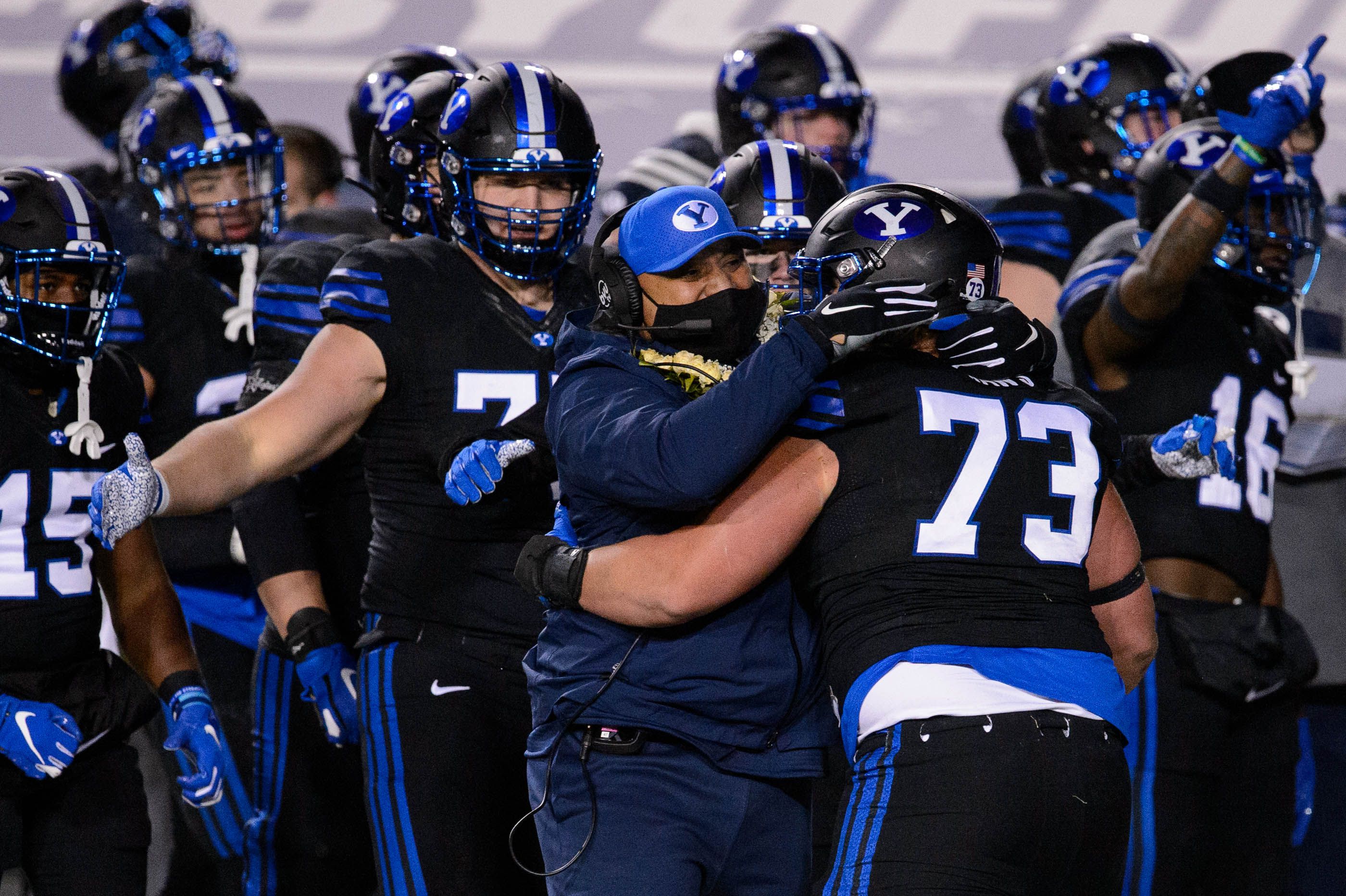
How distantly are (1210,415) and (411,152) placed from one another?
1888 mm

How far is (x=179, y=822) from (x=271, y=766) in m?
0.56

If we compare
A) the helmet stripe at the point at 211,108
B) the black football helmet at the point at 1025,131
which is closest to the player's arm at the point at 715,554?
the helmet stripe at the point at 211,108

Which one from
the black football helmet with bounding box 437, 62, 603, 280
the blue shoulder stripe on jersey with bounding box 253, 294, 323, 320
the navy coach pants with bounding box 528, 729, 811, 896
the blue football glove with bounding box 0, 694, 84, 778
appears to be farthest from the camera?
the blue shoulder stripe on jersey with bounding box 253, 294, 323, 320

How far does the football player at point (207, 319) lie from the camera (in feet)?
14.2

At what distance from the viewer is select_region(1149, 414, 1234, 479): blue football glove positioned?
10.1 feet

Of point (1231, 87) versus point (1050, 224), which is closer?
point (1050, 224)

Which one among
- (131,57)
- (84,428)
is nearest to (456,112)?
(84,428)

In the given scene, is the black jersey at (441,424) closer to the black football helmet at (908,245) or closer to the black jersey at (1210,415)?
the black football helmet at (908,245)

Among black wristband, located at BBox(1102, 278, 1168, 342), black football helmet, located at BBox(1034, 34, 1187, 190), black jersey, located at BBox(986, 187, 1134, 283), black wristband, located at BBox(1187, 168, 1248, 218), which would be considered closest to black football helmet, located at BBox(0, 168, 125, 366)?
black wristband, located at BBox(1102, 278, 1168, 342)

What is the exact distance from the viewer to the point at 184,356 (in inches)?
171

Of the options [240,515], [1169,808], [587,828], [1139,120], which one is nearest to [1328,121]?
[1139,120]

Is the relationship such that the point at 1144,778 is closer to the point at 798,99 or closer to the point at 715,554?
the point at 715,554

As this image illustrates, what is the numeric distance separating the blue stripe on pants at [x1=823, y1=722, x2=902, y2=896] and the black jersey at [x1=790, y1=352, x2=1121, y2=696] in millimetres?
129

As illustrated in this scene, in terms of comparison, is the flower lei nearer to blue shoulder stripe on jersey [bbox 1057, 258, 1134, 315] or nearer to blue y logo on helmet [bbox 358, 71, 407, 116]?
blue shoulder stripe on jersey [bbox 1057, 258, 1134, 315]
